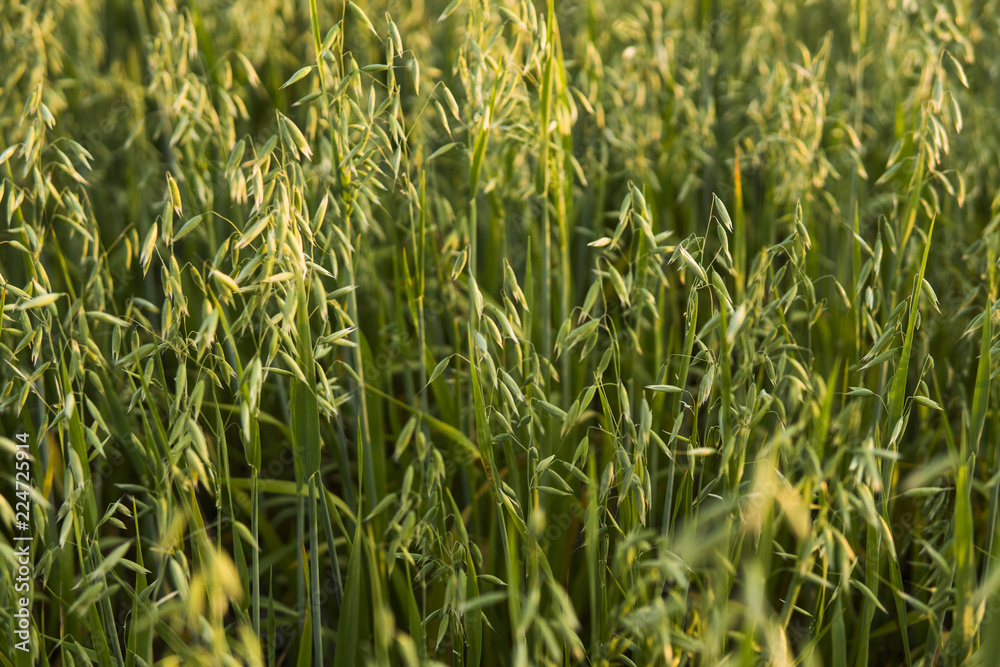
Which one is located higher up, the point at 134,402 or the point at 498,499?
the point at 134,402

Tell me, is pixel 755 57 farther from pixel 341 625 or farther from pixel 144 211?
pixel 341 625

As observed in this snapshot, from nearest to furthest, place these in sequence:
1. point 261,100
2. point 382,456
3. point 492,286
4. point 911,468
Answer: point 382,456 < point 911,468 < point 492,286 < point 261,100

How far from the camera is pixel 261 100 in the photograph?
2420mm

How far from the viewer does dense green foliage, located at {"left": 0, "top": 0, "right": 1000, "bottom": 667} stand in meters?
0.96

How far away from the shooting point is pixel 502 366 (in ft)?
3.72

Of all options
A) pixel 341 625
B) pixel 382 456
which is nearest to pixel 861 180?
pixel 382 456

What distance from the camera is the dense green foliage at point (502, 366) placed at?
3.15 ft

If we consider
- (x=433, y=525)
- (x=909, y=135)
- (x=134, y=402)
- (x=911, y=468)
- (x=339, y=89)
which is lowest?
(x=911, y=468)

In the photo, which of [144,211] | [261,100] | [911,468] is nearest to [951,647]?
[911,468]

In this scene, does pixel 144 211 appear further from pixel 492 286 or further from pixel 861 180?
pixel 861 180

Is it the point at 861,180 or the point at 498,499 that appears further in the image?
the point at 861,180

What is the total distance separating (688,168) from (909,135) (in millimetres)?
637

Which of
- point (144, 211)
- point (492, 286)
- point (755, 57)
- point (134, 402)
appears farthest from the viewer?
point (755, 57)

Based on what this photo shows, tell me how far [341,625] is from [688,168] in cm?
148
